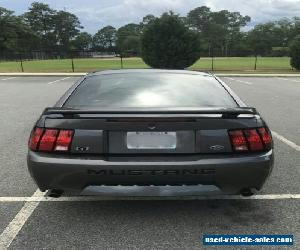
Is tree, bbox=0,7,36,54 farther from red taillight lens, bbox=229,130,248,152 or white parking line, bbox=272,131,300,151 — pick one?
red taillight lens, bbox=229,130,248,152

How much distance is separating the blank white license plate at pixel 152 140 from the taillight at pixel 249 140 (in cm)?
48

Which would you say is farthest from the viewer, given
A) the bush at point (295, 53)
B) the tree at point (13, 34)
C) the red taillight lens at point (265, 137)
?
the tree at point (13, 34)

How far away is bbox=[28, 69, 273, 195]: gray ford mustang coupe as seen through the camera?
3441 mm

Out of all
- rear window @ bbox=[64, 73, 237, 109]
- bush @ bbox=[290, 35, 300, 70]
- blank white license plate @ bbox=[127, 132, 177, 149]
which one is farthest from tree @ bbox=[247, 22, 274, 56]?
blank white license plate @ bbox=[127, 132, 177, 149]

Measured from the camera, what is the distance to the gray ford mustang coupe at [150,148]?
3441 mm

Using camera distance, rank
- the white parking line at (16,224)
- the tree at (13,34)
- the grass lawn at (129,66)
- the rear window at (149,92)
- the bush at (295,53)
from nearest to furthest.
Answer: the white parking line at (16,224), the rear window at (149,92), the bush at (295,53), the grass lawn at (129,66), the tree at (13,34)

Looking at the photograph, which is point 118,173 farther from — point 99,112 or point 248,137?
point 248,137

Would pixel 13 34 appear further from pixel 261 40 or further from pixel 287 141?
pixel 287 141

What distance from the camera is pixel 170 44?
25.0 meters

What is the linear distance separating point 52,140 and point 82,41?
121 meters

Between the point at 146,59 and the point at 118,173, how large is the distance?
23097 millimetres

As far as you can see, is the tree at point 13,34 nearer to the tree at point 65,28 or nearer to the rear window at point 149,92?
the tree at point 65,28

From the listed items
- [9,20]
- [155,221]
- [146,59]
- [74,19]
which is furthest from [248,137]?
[74,19]

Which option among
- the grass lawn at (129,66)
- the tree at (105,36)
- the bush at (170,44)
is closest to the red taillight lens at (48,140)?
the bush at (170,44)
